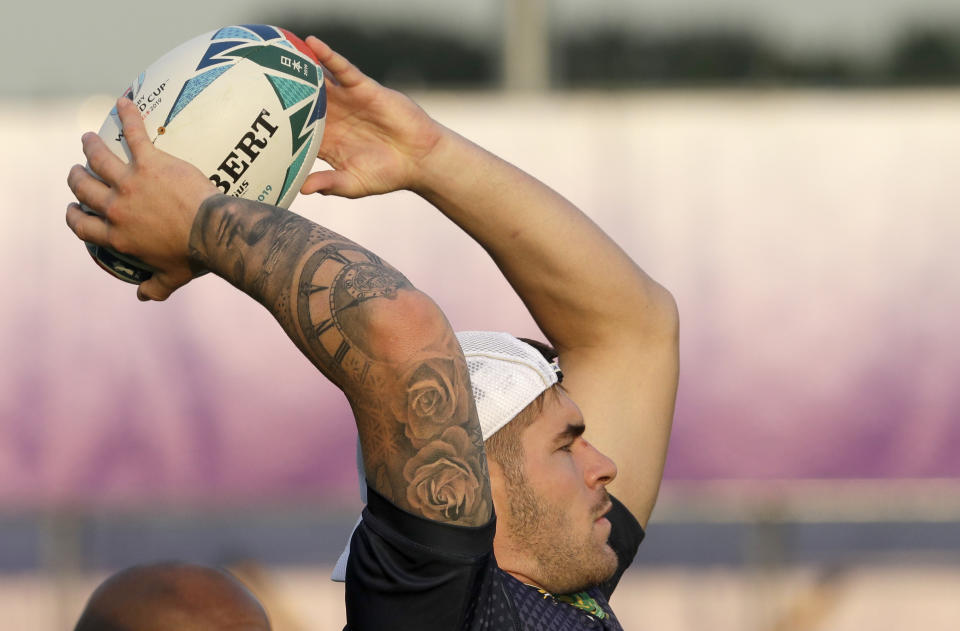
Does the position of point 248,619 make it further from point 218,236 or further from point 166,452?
point 166,452

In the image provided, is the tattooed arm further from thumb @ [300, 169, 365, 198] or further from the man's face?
thumb @ [300, 169, 365, 198]

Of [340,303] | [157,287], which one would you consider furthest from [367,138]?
[340,303]

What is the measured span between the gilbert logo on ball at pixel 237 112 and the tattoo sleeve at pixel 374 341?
0.44m

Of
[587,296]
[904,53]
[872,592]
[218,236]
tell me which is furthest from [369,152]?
[904,53]

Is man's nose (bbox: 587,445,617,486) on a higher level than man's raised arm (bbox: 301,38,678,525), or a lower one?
lower

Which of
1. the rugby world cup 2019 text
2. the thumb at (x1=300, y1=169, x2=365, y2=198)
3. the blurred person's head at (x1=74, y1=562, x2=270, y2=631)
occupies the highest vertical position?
the thumb at (x1=300, y1=169, x2=365, y2=198)

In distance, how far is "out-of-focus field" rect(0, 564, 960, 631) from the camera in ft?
18.4

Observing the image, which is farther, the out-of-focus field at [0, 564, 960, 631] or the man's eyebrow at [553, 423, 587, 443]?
the out-of-focus field at [0, 564, 960, 631]

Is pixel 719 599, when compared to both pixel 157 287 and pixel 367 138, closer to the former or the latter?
pixel 367 138

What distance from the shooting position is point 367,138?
2381mm

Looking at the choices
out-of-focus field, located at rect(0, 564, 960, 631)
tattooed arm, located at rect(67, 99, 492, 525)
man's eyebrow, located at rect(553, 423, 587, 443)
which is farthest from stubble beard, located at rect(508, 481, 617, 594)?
out-of-focus field, located at rect(0, 564, 960, 631)

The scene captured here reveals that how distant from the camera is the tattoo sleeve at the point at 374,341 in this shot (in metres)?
1.53

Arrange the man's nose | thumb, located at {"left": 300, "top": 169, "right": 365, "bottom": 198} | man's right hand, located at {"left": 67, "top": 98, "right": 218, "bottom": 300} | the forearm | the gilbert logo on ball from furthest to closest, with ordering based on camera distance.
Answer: the forearm
thumb, located at {"left": 300, "top": 169, "right": 365, "bottom": 198}
the man's nose
the gilbert logo on ball
man's right hand, located at {"left": 67, "top": 98, "right": 218, "bottom": 300}

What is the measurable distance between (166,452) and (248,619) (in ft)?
12.0
